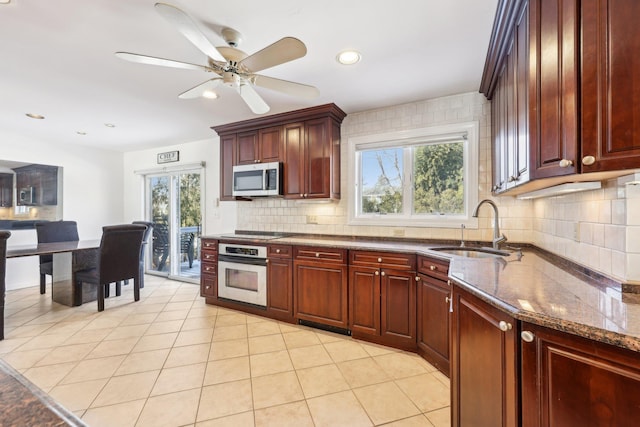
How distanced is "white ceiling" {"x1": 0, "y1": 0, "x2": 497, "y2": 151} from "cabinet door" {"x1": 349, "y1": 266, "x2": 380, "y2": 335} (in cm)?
174

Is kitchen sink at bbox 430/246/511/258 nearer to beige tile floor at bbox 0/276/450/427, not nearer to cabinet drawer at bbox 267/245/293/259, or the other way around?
beige tile floor at bbox 0/276/450/427

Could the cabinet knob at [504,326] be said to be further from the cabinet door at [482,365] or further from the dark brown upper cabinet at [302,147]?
the dark brown upper cabinet at [302,147]

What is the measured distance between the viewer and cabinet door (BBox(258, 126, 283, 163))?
133 inches

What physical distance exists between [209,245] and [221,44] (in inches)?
93.5

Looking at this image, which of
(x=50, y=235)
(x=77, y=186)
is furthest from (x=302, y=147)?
(x=77, y=186)

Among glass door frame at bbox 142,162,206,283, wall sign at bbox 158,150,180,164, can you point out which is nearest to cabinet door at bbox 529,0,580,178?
glass door frame at bbox 142,162,206,283

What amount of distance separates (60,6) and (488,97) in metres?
3.22

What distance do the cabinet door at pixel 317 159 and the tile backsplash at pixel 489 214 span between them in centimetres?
30

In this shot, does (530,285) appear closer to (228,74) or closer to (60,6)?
(228,74)

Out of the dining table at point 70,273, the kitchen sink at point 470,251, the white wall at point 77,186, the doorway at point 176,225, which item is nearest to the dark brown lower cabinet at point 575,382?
the kitchen sink at point 470,251

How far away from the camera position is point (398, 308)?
2443mm

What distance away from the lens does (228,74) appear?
188 centimetres

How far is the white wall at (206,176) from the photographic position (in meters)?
4.40

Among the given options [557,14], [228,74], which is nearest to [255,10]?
[228,74]
